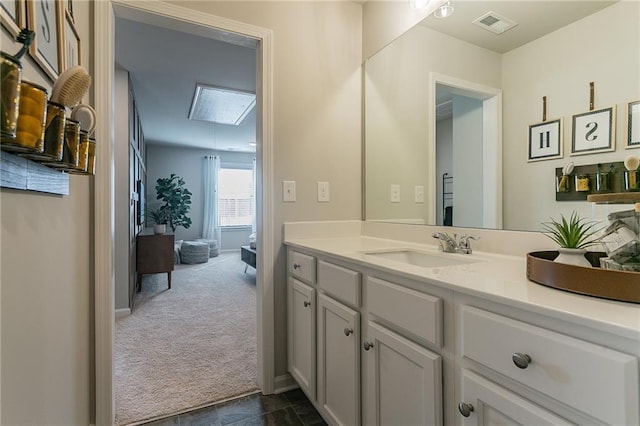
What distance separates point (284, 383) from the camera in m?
1.87

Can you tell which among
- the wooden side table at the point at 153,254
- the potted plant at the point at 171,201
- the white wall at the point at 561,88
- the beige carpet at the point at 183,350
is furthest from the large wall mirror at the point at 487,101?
the potted plant at the point at 171,201

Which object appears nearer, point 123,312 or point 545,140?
point 545,140

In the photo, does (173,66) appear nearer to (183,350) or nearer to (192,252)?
(183,350)

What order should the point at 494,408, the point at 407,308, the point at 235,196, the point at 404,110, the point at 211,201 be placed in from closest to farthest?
the point at 494,408 → the point at 407,308 → the point at 404,110 → the point at 211,201 → the point at 235,196

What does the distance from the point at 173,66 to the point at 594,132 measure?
133 inches

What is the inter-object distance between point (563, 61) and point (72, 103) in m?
1.57

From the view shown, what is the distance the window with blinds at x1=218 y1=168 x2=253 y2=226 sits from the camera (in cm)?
789

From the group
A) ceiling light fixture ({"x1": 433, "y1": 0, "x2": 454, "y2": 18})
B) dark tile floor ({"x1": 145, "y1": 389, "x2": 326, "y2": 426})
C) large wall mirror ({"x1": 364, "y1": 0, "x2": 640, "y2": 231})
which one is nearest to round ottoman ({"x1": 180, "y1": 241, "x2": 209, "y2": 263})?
dark tile floor ({"x1": 145, "y1": 389, "x2": 326, "y2": 426})

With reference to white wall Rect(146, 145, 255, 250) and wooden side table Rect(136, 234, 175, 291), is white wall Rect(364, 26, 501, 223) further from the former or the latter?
white wall Rect(146, 145, 255, 250)

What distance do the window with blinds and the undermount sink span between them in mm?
6863

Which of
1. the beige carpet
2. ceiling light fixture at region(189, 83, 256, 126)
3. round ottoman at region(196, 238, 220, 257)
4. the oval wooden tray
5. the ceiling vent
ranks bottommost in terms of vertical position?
the beige carpet

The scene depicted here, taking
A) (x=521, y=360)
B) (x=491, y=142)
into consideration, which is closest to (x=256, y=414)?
(x=521, y=360)

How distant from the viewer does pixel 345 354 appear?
131 centimetres

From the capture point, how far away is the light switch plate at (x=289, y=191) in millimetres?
1907
